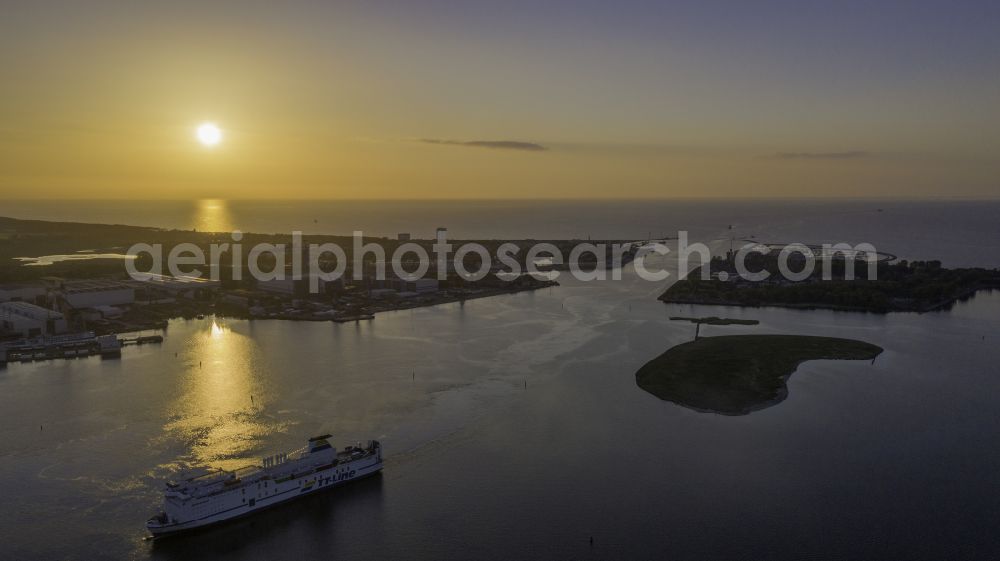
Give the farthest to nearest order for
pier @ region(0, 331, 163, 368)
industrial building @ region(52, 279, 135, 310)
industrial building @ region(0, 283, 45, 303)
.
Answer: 1. industrial building @ region(0, 283, 45, 303)
2. industrial building @ region(52, 279, 135, 310)
3. pier @ region(0, 331, 163, 368)

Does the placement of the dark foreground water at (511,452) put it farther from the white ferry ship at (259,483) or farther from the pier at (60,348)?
the pier at (60,348)

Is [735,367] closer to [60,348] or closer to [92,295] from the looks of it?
[60,348]

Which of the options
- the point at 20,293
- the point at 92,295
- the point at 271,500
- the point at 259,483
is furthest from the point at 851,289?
the point at 20,293

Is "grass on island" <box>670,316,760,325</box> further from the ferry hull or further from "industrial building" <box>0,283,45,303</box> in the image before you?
"industrial building" <box>0,283,45,303</box>

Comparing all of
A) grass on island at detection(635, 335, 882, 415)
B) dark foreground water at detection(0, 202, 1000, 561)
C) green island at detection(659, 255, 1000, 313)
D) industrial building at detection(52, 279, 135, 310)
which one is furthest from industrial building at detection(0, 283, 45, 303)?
green island at detection(659, 255, 1000, 313)

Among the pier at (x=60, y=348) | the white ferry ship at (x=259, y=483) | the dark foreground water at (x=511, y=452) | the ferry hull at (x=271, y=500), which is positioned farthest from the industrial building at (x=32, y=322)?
the ferry hull at (x=271, y=500)

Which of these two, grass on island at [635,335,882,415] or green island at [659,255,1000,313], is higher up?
green island at [659,255,1000,313]
